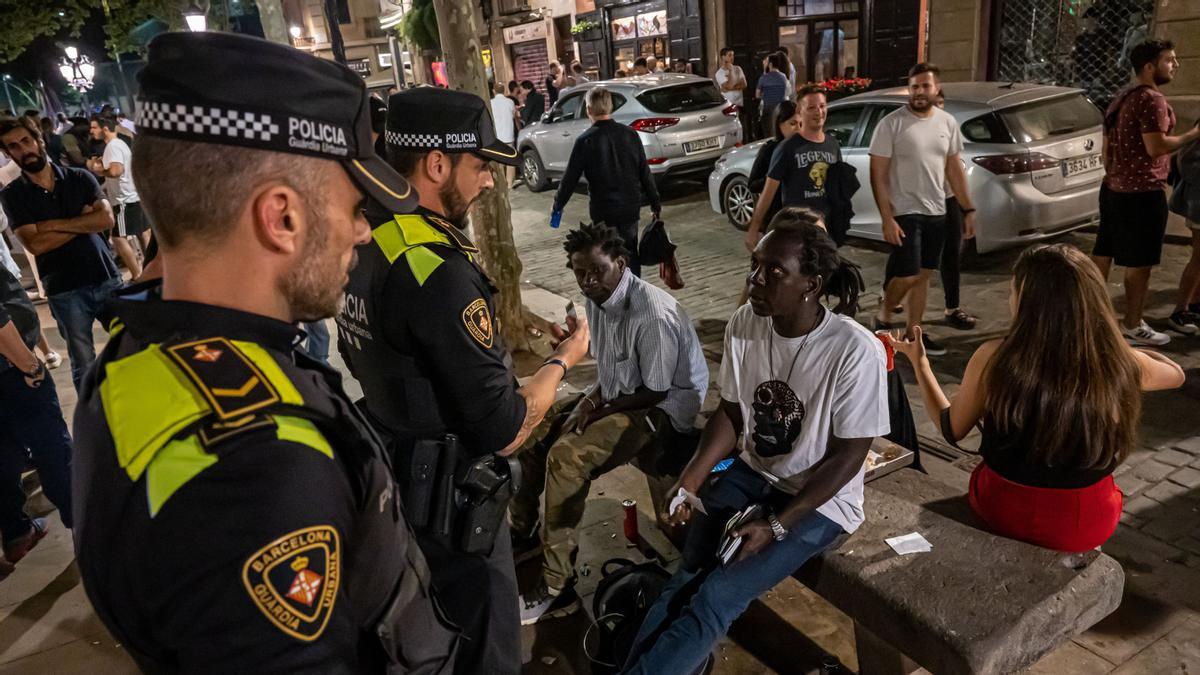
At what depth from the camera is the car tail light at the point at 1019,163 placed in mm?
6566

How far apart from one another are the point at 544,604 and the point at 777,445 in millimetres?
1320

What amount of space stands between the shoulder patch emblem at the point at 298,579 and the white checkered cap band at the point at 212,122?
58 centimetres

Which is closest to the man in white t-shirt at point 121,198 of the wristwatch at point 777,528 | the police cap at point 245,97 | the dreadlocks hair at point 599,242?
the dreadlocks hair at point 599,242

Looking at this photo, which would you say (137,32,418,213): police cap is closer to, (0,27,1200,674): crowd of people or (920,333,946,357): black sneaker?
(0,27,1200,674): crowd of people

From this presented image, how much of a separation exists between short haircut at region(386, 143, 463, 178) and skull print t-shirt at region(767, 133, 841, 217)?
12.2 ft

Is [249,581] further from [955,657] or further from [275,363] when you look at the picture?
[955,657]

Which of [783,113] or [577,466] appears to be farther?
[783,113]

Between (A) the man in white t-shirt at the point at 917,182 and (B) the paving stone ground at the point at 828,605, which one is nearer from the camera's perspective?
(B) the paving stone ground at the point at 828,605

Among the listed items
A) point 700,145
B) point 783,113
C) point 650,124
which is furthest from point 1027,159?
point 650,124

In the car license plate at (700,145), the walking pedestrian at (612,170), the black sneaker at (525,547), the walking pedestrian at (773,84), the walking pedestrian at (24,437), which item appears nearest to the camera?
the black sneaker at (525,547)

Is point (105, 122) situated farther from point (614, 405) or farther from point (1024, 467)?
point (1024, 467)

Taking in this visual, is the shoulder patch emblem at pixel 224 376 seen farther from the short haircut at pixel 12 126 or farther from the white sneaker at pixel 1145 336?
the white sneaker at pixel 1145 336

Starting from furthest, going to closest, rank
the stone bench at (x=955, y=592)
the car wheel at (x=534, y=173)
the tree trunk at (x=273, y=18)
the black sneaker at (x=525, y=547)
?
the car wheel at (x=534, y=173) → the tree trunk at (x=273, y=18) → the black sneaker at (x=525, y=547) → the stone bench at (x=955, y=592)

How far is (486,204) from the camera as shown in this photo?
6.16m
